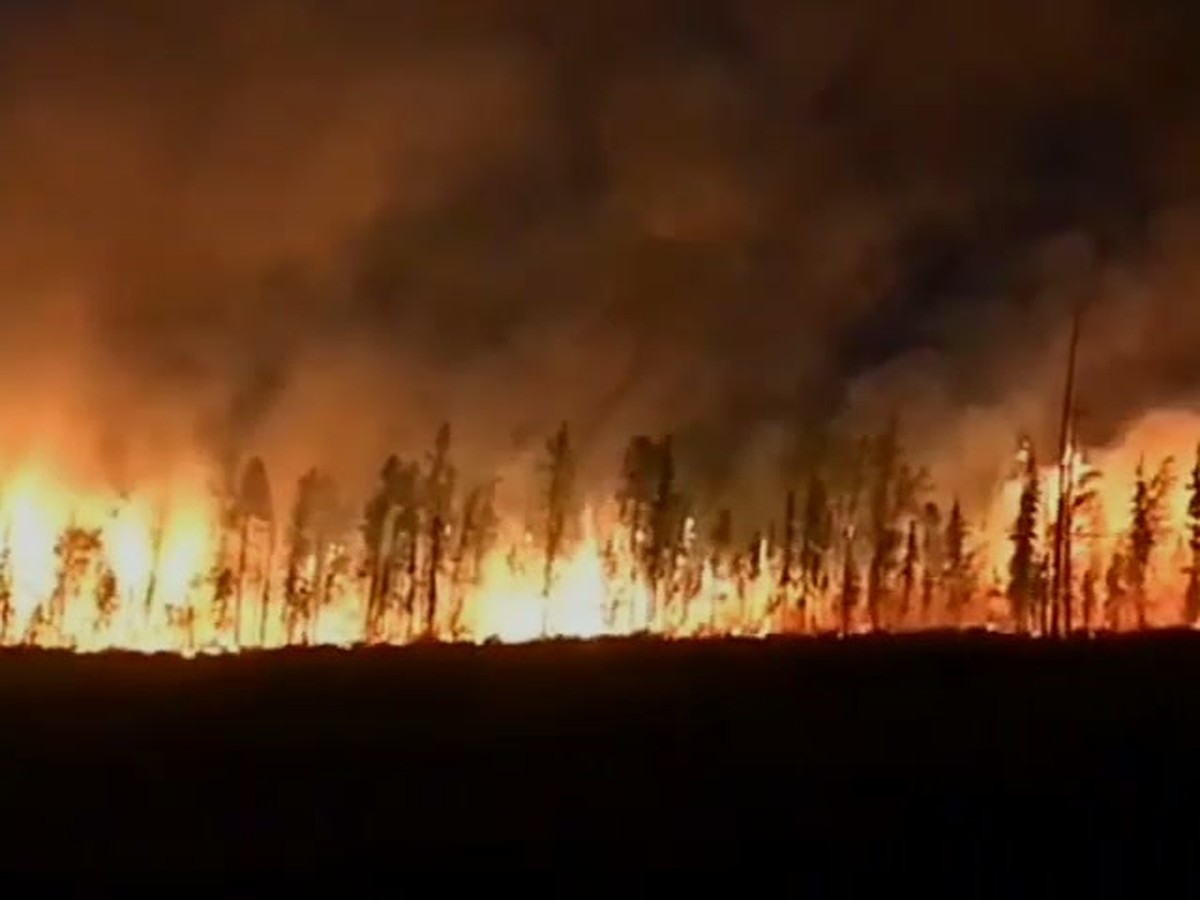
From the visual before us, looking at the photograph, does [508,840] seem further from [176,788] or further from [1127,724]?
[1127,724]

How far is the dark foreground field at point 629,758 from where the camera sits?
136ft

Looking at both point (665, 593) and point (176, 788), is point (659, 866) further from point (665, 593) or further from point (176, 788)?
point (665, 593)

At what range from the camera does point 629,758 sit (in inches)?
1839

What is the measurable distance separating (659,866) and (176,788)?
12.5 m

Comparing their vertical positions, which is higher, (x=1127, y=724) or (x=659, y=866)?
(x=1127, y=724)

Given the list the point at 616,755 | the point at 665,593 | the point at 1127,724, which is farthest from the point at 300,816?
the point at 665,593

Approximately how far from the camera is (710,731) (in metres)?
48.2

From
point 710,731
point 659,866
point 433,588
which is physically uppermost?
point 433,588

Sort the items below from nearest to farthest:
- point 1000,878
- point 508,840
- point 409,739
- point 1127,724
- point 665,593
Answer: point 1000,878
point 508,840
point 1127,724
point 409,739
point 665,593

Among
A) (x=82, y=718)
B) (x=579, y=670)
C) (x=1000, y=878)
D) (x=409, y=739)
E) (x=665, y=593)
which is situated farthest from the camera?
(x=665, y=593)

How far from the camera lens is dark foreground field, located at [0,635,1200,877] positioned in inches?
1636

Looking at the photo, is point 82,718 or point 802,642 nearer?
point 82,718

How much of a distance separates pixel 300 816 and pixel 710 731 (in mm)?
9695

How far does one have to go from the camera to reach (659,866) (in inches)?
1591
